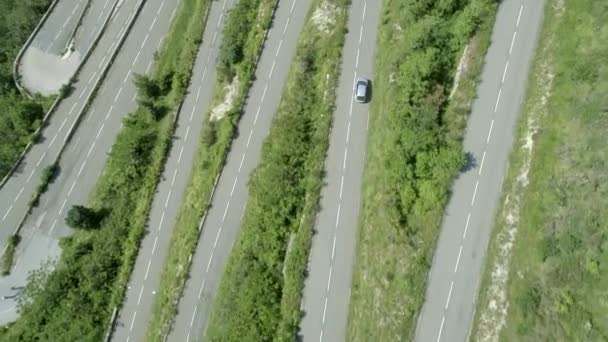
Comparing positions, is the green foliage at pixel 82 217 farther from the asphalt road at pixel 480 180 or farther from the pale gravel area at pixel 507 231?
the pale gravel area at pixel 507 231

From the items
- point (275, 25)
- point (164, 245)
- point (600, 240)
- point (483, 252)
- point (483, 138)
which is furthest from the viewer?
point (275, 25)

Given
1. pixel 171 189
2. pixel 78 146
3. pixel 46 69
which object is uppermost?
pixel 46 69

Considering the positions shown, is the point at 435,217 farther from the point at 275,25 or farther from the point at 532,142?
the point at 275,25

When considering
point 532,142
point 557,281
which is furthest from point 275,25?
point 557,281

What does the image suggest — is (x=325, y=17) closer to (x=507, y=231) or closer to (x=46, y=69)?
(x=507, y=231)

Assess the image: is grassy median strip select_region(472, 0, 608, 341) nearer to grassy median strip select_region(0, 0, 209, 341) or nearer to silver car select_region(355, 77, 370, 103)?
→ silver car select_region(355, 77, 370, 103)

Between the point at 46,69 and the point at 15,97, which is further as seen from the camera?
the point at 46,69

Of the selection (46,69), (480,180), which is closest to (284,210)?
(480,180)
